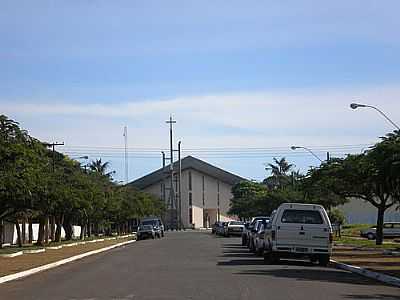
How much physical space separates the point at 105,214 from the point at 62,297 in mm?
65337

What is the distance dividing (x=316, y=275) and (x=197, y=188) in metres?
122

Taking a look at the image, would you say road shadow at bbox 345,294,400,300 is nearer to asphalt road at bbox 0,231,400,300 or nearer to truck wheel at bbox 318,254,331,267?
asphalt road at bbox 0,231,400,300

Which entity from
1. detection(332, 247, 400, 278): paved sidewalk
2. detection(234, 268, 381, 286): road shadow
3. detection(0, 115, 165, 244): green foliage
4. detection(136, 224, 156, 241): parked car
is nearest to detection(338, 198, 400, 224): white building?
detection(136, 224, 156, 241): parked car

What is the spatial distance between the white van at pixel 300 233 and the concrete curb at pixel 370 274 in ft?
2.61

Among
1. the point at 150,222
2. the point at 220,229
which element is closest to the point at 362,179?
the point at 220,229

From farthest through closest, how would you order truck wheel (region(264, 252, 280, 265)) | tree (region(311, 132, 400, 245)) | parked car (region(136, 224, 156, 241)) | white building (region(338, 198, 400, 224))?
white building (region(338, 198, 400, 224)) < parked car (region(136, 224, 156, 241)) < tree (region(311, 132, 400, 245)) < truck wheel (region(264, 252, 280, 265))

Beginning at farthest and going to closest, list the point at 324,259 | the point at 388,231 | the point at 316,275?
the point at 388,231 < the point at 324,259 < the point at 316,275

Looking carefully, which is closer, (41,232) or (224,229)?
(41,232)

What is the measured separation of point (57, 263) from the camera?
33.6 meters

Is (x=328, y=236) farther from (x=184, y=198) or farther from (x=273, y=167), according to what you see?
(x=184, y=198)

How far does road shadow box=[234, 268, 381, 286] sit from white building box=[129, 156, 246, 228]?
115425 mm

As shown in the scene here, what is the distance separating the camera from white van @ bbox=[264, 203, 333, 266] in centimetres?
2875

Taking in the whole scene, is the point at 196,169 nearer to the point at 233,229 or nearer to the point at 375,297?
the point at 233,229

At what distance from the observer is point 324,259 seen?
29734 mm
